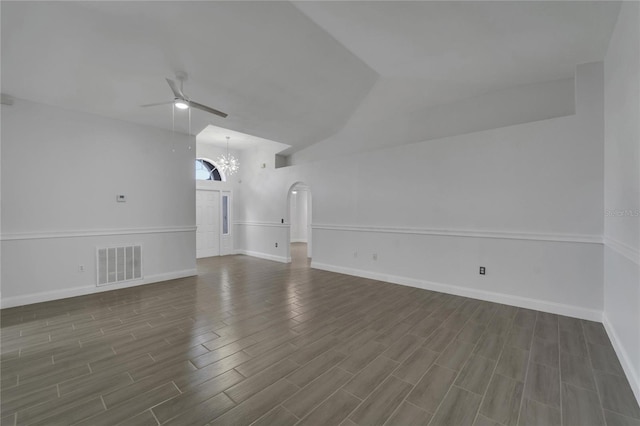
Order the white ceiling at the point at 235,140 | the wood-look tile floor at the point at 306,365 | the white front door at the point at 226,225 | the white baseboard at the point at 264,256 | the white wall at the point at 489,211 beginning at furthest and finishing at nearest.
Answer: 1. the white front door at the point at 226,225
2. the white baseboard at the point at 264,256
3. the white ceiling at the point at 235,140
4. the white wall at the point at 489,211
5. the wood-look tile floor at the point at 306,365

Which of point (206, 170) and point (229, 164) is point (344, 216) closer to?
point (229, 164)

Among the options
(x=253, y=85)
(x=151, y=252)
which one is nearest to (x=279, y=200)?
(x=151, y=252)

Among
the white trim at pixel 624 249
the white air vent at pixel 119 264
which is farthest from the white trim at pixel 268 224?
the white trim at pixel 624 249

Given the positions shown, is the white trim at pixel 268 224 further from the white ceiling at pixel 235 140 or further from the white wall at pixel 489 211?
the white ceiling at pixel 235 140

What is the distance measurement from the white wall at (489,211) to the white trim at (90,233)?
329 centimetres

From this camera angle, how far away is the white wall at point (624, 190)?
6.48ft

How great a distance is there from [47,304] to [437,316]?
5.42 m

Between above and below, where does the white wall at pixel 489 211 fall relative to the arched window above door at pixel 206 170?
below

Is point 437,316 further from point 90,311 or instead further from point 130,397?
point 90,311

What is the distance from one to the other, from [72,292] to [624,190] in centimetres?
695

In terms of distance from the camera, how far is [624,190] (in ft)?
7.54

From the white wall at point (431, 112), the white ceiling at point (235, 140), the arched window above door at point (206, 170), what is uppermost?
the white ceiling at point (235, 140)

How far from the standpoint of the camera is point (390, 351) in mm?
2479

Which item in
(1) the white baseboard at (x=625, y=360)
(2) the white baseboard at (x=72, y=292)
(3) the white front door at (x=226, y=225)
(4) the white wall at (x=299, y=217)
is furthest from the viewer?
(4) the white wall at (x=299, y=217)
